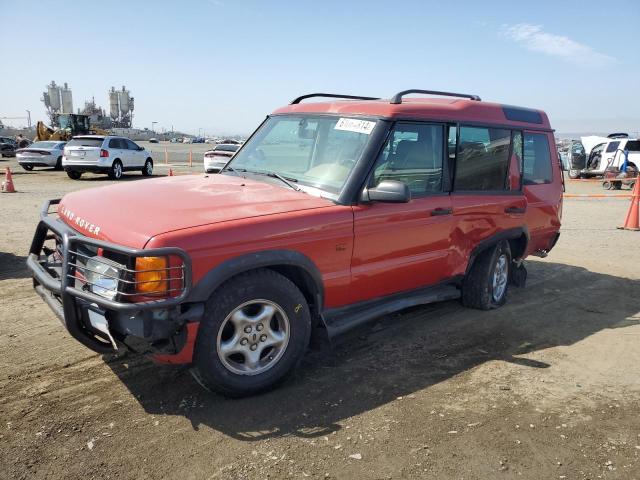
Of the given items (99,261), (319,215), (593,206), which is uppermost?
(319,215)

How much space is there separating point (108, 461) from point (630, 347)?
14.1 feet

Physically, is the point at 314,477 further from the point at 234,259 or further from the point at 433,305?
the point at 433,305

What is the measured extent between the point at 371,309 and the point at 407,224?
73cm

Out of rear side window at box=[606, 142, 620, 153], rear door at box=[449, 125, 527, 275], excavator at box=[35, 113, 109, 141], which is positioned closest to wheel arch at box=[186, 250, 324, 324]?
rear door at box=[449, 125, 527, 275]

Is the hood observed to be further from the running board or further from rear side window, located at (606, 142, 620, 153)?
rear side window, located at (606, 142, 620, 153)

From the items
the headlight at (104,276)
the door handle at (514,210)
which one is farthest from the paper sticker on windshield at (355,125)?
the headlight at (104,276)

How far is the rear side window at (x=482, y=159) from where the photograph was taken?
4.70 m

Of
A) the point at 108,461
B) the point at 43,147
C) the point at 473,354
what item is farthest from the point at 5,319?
→ the point at 43,147

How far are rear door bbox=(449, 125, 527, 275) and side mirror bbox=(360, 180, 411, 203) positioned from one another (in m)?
1.07

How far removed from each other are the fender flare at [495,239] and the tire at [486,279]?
0.12 m

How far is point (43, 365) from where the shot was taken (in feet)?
12.4

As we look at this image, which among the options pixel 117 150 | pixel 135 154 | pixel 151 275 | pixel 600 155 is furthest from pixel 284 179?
pixel 600 155

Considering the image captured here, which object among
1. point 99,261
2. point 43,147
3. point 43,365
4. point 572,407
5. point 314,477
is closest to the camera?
point 314,477

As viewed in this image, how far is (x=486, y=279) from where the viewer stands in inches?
204
